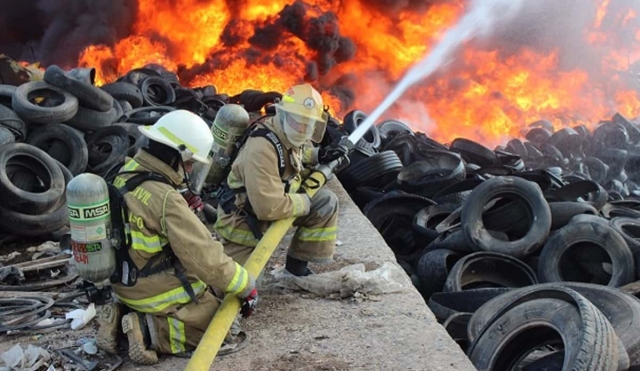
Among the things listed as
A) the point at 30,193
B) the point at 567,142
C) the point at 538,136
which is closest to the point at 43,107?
the point at 30,193

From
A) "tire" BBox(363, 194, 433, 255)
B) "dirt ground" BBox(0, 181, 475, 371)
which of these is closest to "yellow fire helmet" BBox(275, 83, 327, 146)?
"dirt ground" BBox(0, 181, 475, 371)

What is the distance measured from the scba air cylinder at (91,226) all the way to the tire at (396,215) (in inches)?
184

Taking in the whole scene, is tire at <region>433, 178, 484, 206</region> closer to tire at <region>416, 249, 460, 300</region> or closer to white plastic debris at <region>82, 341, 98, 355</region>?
tire at <region>416, 249, 460, 300</region>

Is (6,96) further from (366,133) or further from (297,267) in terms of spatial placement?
(297,267)

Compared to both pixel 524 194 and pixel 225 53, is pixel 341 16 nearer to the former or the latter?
pixel 225 53

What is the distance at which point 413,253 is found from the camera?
733 centimetres

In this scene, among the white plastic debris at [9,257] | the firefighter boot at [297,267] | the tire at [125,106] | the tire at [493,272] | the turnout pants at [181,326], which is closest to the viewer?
the turnout pants at [181,326]

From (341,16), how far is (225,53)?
6.01m

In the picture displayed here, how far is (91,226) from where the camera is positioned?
3119 millimetres

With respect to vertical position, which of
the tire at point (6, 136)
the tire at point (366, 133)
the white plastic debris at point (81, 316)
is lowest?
the white plastic debris at point (81, 316)

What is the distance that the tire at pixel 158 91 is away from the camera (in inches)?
500

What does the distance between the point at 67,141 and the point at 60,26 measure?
1616 centimetres

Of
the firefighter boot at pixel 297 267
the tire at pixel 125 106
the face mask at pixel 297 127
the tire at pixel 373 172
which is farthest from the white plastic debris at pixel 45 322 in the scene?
the tire at pixel 125 106

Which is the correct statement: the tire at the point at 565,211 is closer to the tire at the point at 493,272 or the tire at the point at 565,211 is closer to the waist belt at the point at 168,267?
the tire at the point at 493,272
